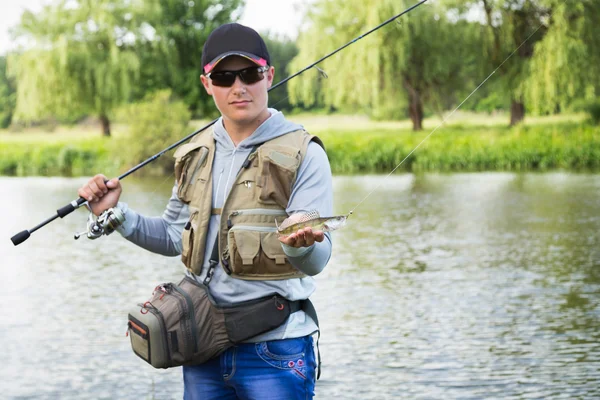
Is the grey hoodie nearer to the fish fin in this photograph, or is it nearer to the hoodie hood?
the hoodie hood

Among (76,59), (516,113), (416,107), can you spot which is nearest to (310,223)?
(516,113)

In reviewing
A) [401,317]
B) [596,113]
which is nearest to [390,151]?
[596,113]

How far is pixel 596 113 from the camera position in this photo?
3609 cm

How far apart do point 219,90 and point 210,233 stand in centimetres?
40

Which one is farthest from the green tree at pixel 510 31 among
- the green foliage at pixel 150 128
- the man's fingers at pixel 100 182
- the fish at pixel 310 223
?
the fish at pixel 310 223

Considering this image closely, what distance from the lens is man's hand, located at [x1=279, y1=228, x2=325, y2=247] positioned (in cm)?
266

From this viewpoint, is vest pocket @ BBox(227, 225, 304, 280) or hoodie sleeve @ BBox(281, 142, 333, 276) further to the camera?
vest pocket @ BBox(227, 225, 304, 280)

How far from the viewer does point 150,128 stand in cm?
3338

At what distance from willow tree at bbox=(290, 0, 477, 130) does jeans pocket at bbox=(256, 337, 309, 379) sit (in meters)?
27.7

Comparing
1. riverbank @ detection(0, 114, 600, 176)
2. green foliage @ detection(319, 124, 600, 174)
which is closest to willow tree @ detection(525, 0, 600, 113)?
green foliage @ detection(319, 124, 600, 174)

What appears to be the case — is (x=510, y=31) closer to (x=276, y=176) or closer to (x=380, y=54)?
(x=380, y=54)

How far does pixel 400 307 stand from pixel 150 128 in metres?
25.0

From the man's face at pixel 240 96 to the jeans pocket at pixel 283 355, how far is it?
611 millimetres

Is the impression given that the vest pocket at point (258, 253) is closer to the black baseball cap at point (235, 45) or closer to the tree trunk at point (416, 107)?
the black baseball cap at point (235, 45)
